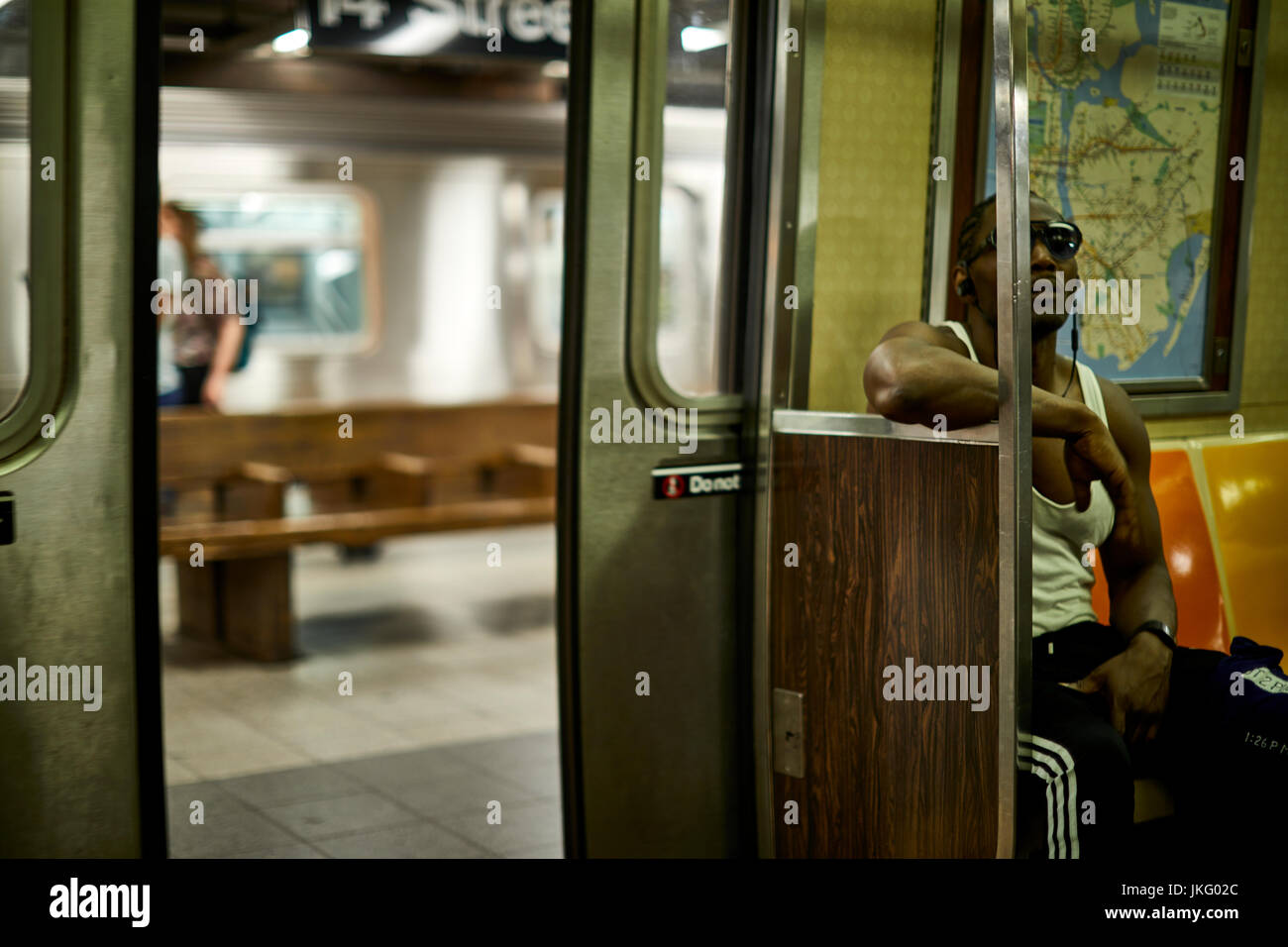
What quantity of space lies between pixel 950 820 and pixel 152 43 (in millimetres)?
2220

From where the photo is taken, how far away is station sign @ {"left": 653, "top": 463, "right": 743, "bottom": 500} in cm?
330

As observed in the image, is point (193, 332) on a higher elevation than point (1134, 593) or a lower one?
higher

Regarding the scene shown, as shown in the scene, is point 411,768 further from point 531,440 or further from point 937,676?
point 531,440

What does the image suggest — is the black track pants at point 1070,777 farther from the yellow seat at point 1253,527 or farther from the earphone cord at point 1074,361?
the yellow seat at point 1253,527

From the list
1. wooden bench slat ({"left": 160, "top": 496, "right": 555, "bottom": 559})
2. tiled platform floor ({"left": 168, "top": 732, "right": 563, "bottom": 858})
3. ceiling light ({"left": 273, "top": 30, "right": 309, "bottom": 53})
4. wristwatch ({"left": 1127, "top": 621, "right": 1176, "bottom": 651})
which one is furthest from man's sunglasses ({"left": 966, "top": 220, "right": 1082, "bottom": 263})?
wooden bench slat ({"left": 160, "top": 496, "right": 555, "bottom": 559})

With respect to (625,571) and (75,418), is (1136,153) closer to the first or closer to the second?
(625,571)

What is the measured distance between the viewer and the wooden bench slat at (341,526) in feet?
19.8

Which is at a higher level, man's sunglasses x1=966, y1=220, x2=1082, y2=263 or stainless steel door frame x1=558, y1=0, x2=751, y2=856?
man's sunglasses x1=966, y1=220, x2=1082, y2=263

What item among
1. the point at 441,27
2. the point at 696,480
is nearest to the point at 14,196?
the point at 696,480

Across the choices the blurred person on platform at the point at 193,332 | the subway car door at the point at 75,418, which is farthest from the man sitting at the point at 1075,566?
the blurred person on platform at the point at 193,332

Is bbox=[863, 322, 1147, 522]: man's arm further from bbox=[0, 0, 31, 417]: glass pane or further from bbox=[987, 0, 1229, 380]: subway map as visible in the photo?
bbox=[0, 0, 31, 417]: glass pane

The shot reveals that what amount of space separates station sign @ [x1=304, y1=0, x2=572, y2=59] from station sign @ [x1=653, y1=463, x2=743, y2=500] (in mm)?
2721

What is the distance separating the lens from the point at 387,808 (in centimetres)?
424

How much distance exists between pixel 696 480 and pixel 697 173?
2.64 ft
